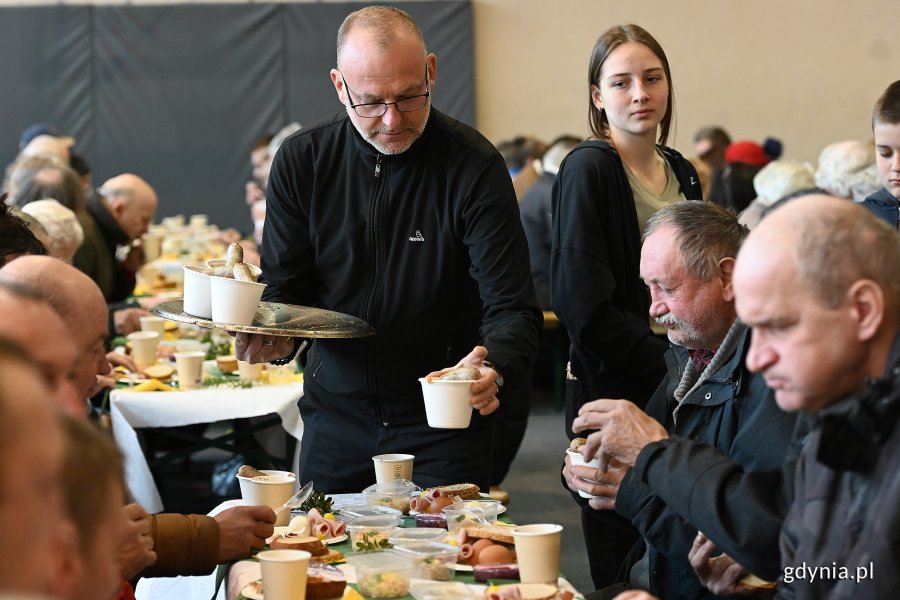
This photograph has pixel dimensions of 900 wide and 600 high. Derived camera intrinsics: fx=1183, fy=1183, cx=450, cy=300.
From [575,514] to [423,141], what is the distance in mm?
3369

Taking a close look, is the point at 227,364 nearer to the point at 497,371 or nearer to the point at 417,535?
the point at 497,371

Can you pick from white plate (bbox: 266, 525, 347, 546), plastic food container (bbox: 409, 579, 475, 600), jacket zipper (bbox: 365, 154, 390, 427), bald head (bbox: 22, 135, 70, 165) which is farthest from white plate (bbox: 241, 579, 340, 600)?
bald head (bbox: 22, 135, 70, 165)

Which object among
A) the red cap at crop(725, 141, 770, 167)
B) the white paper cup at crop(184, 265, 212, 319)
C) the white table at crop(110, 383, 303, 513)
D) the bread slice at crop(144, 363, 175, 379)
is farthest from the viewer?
the red cap at crop(725, 141, 770, 167)

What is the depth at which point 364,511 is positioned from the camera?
2.75 metres

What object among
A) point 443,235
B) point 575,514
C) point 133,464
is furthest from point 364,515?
point 575,514

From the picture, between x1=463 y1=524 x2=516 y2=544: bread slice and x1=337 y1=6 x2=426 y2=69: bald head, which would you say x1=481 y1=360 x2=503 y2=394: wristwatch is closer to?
x1=463 y1=524 x2=516 y2=544: bread slice

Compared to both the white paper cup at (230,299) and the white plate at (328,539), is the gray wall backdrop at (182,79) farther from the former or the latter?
the white plate at (328,539)

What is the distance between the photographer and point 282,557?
84.9 inches

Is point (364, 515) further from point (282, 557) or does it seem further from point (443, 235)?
point (443, 235)

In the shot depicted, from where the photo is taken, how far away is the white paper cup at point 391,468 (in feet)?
9.45

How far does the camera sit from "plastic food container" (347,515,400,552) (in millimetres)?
2504

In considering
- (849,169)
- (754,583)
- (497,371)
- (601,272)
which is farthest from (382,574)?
(849,169)

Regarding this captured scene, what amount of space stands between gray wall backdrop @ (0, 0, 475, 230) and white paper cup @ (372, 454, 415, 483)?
10.7m

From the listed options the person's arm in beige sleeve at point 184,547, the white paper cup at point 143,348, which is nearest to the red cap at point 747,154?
the white paper cup at point 143,348
